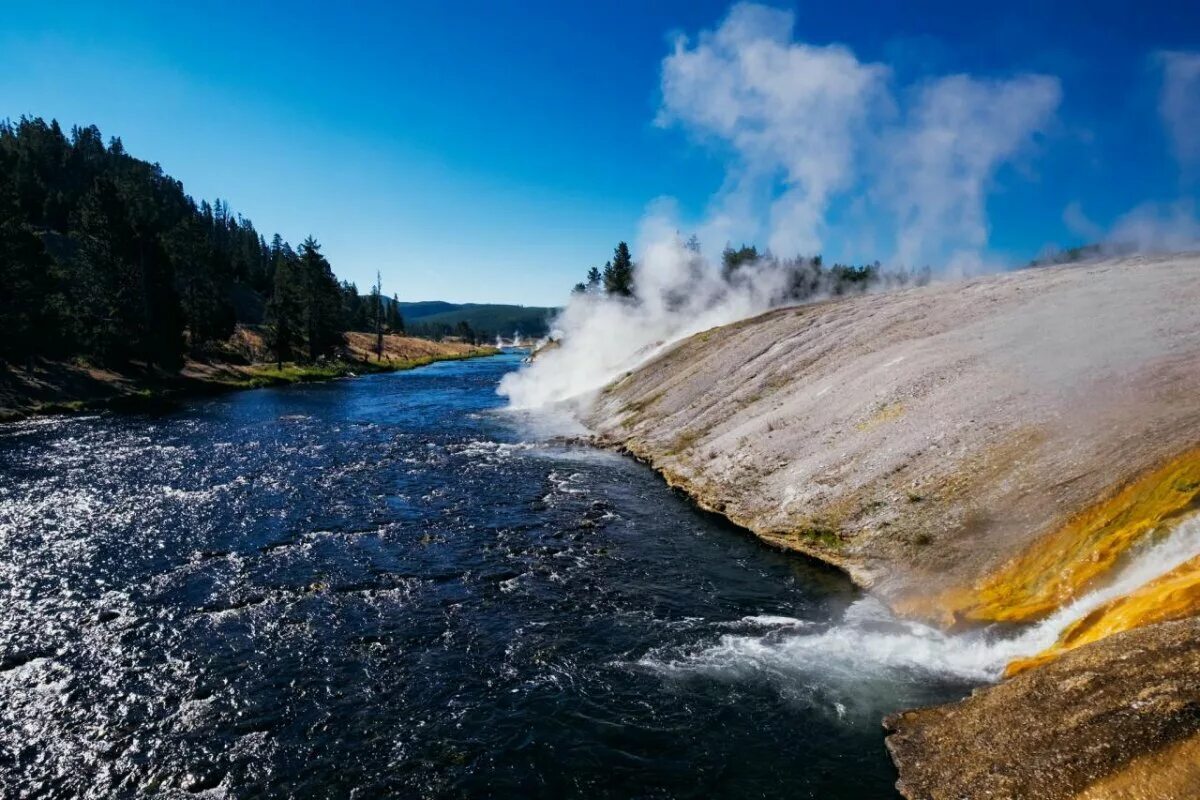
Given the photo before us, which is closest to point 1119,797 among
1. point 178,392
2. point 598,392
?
point 598,392

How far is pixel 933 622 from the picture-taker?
1573 centimetres

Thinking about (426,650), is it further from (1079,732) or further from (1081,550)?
(1081,550)

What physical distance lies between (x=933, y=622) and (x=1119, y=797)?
7.87 meters

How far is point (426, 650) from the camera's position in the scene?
1468cm

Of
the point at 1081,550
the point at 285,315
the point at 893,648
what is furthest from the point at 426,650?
the point at 285,315

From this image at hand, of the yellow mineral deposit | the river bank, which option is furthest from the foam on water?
the river bank

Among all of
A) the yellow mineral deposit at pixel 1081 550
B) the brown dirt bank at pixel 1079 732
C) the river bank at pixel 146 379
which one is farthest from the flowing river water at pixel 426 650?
the river bank at pixel 146 379

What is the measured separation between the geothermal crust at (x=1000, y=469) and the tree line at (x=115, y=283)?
187 ft

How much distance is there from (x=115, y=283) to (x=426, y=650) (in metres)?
70.1

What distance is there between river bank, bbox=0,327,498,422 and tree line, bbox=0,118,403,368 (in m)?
1.86

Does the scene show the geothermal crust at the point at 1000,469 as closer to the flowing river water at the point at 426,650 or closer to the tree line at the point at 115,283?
the flowing river water at the point at 426,650

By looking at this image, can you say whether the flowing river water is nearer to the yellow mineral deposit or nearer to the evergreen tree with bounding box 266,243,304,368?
the yellow mineral deposit

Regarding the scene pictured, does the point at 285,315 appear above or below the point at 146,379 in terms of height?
above

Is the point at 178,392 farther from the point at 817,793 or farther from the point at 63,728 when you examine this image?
the point at 817,793
